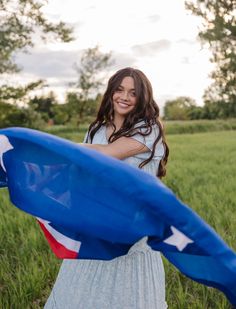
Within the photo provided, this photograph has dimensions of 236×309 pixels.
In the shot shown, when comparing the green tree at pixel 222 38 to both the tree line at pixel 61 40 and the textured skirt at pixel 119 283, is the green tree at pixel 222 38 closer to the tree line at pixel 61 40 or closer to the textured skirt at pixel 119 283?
the tree line at pixel 61 40

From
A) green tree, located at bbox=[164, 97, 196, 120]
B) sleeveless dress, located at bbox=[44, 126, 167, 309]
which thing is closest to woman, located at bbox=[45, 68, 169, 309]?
sleeveless dress, located at bbox=[44, 126, 167, 309]

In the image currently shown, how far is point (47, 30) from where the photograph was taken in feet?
67.9

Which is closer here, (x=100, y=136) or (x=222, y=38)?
(x=100, y=136)

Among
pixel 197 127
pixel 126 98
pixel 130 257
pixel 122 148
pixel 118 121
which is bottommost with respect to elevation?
pixel 197 127

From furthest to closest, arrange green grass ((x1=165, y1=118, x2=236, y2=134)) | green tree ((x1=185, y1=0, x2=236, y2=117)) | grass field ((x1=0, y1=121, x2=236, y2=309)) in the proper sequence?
green grass ((x1=165, y1=118, x2=236, y2=134)), green tree ((x1=185, y1=0, x2=236, y2=117)), grass field ((x1=0, y1=121, x2=236, y2=309))

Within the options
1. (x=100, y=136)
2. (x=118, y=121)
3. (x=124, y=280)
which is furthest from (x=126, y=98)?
(x=124, y=280)

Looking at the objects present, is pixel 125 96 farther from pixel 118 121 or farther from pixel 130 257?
pixel 130 257

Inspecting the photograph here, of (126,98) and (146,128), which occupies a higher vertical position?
(126,98)

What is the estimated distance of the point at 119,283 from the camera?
7.31ft

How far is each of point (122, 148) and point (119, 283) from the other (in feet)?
2.03

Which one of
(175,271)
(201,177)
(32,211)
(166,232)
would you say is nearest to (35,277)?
(175,271)

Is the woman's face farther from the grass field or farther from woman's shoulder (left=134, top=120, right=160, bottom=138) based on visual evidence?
the grass field

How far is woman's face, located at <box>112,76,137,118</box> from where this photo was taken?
2240 mm

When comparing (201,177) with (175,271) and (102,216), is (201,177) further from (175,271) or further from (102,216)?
(102,216)
